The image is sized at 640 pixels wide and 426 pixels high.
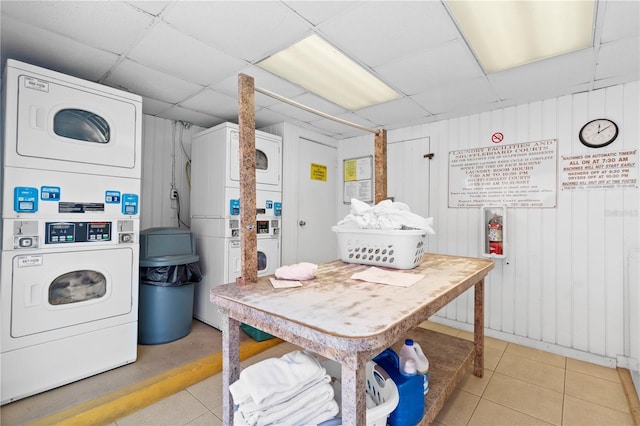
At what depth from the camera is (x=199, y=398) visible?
2.10 metres

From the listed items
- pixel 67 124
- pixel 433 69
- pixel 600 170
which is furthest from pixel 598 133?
pixel 67 124

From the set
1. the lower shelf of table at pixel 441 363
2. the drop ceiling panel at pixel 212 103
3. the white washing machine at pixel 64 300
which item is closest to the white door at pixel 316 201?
the drop ceiling panel at pixel 212 103

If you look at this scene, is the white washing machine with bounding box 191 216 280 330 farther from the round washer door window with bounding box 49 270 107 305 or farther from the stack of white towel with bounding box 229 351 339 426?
the stack of white towel with bounding box 229 351 339 426

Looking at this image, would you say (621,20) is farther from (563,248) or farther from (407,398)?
(407,398)

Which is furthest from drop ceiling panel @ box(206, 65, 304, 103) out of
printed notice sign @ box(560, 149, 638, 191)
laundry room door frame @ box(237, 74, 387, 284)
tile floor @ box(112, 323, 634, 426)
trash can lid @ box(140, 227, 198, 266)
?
printed notice sign @ box(560, 149, 638, 191)

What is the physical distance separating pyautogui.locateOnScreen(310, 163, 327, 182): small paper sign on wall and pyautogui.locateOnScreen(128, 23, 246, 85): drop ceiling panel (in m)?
1.82

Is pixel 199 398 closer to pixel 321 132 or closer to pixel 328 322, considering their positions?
pixel 328 322

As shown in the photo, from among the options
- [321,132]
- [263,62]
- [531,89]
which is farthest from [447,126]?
[263,62]

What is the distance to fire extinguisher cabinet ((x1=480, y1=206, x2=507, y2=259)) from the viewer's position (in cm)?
293

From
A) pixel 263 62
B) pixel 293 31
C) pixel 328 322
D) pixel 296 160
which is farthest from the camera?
pixel 296 160

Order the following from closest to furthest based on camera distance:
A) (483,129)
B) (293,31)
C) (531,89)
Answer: (293,31)
(531,89)
(483,129)

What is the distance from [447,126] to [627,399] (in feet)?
9.08

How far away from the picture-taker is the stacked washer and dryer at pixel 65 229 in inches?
74.2

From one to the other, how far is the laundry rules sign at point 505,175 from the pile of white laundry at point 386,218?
1.75m
